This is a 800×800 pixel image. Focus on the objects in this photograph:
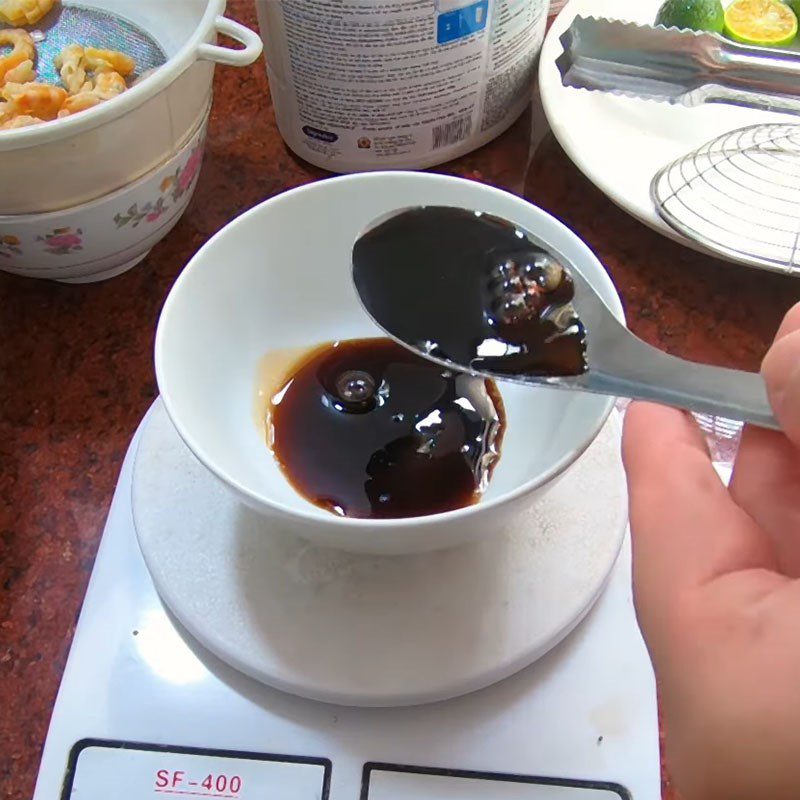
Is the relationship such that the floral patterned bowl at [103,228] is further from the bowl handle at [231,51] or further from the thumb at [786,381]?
the thumb at [786,381]

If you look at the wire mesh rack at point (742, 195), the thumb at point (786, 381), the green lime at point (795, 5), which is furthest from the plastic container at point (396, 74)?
the thumb at point (786, 381)

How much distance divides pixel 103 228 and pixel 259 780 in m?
0.34

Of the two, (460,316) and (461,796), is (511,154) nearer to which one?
(460,316)

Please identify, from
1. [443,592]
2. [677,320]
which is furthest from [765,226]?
[443,592]

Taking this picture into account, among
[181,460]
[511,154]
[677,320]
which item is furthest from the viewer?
[511,154]

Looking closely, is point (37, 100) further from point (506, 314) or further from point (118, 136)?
point (506, 314)

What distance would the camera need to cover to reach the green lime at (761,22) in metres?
0.73

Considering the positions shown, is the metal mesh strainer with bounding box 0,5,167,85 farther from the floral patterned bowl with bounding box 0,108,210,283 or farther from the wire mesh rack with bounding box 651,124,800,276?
Answer: the wire mesh rack with bounding box 651,124,800,276

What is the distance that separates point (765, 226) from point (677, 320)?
0.26 feet

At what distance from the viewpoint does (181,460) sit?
497 millimetres

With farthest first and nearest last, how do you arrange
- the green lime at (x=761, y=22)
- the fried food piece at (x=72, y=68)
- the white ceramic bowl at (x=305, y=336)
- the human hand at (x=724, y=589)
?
the green lime at (x=761, y=22) < the fried food piece at (x=72, y=68) < the white ceramic bowl at (x=305, y=336) < the human hand at (x=724, y=589)

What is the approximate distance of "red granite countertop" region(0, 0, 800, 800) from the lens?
481 millimetres

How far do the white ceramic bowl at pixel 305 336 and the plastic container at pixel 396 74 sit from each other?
0.13 metres

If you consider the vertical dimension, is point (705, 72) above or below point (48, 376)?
above
